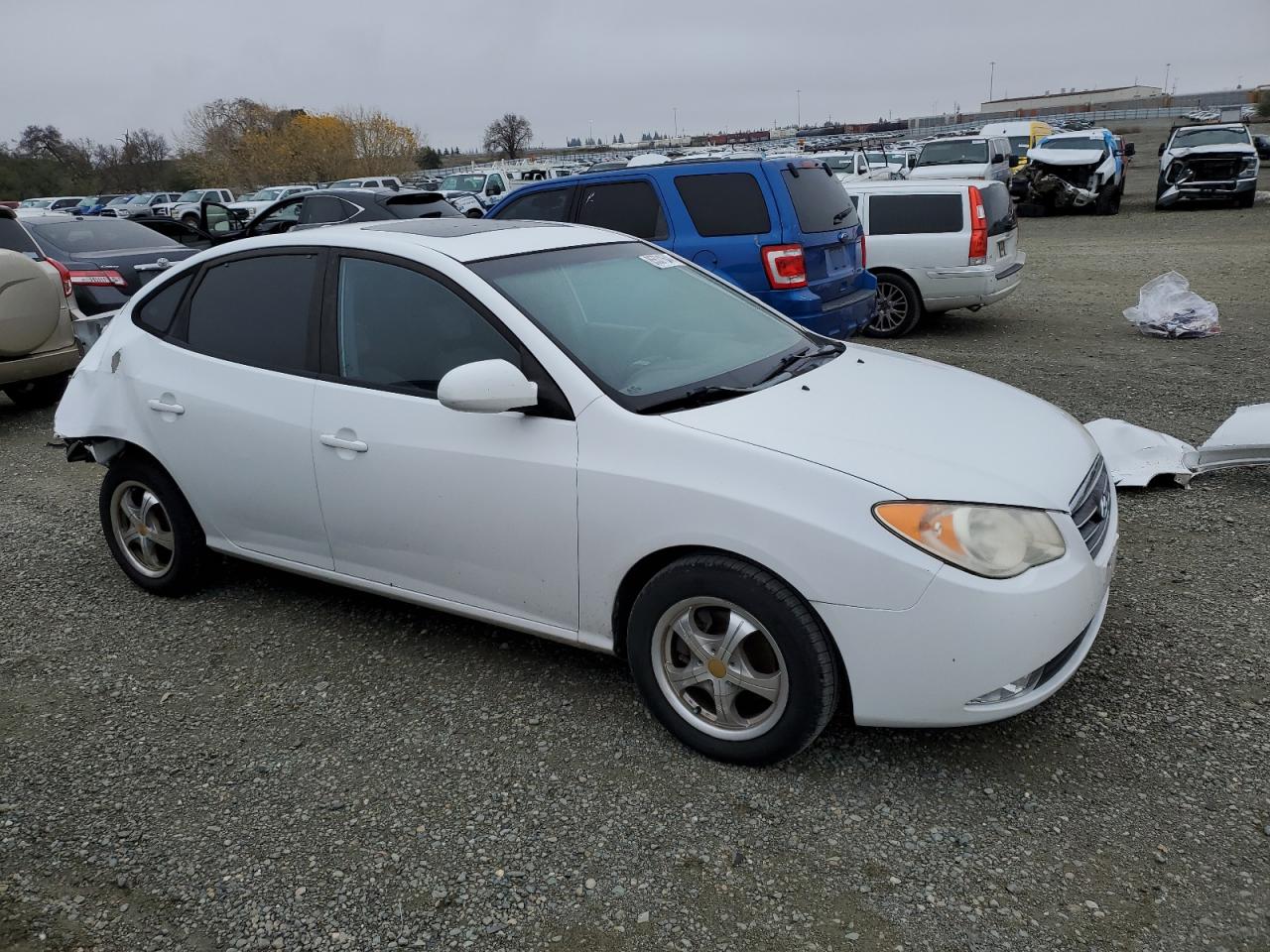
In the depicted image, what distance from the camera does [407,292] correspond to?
141 inches

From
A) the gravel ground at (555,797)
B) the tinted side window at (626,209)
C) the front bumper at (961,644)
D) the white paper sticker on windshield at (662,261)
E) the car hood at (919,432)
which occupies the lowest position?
the gravel ground at (555,797)

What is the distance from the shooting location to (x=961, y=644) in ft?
8.75

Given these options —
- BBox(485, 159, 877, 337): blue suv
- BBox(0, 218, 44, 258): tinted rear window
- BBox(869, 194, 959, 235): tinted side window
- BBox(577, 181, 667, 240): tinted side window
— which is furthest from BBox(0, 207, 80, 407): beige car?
BBox(869, 194, 959, 235): tinted side window

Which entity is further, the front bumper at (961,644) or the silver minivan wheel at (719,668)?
the silver minivan wheel at (719,668)

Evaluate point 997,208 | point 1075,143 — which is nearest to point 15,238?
point 997,208

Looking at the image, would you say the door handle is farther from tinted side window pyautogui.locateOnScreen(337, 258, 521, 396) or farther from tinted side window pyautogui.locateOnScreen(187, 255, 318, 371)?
tinted side window pyautogui.locateOnScreen(187, 255, 318, 371)

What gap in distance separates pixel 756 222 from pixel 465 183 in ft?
85.1

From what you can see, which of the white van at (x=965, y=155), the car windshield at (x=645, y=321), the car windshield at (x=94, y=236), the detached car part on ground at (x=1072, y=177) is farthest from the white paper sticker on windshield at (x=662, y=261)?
the detached car part on ground at (x=1072, y=177)

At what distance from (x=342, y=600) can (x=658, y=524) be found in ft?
6.94

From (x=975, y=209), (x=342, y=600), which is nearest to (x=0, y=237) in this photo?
(x=342, y=600)

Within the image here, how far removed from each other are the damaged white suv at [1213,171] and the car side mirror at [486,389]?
2320cm

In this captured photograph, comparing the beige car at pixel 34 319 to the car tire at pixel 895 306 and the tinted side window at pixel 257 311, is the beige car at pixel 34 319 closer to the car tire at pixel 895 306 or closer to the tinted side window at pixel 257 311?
the tinted side window at pixel 257 311

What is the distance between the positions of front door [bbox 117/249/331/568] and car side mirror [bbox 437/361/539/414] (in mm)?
888

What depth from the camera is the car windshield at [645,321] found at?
3316 millimetres
